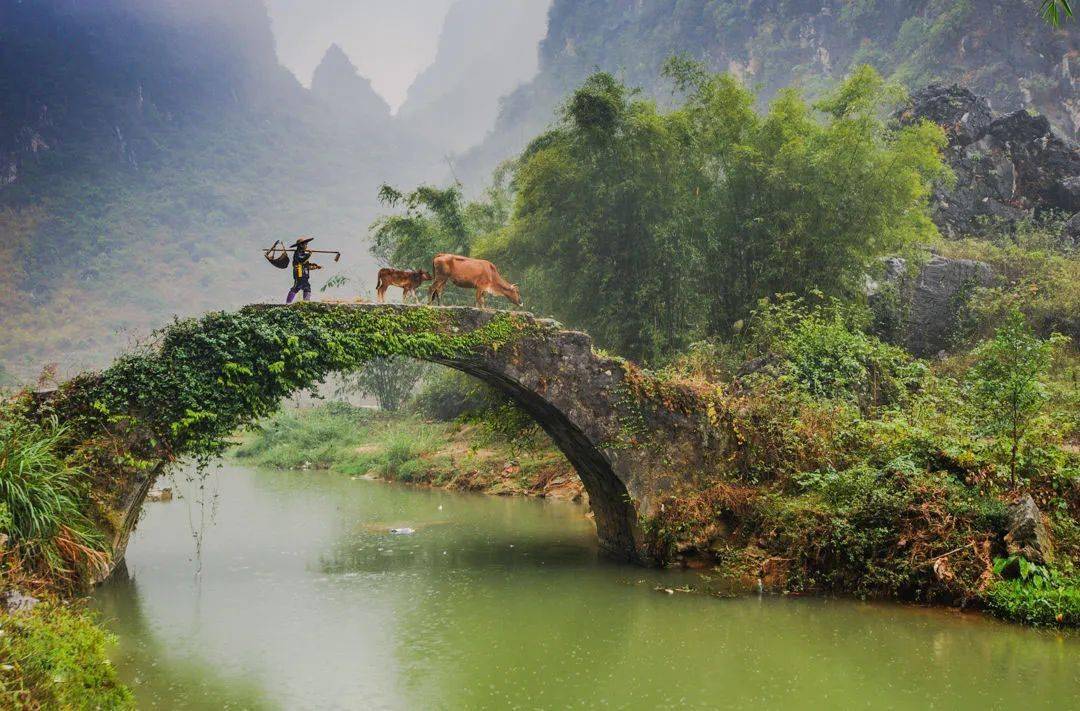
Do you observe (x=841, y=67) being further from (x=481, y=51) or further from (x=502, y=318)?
(x=481, y=51)

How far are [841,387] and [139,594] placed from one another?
33.5ft

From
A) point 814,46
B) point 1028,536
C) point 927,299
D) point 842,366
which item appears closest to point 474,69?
point 814,46

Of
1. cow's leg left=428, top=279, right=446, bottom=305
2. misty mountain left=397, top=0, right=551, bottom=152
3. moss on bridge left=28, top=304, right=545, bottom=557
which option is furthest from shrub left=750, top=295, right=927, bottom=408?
misty mountain left=397, top=0, right=551, bottom=152

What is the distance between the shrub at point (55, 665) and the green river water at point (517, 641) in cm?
87

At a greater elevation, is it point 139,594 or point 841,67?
point 841,67

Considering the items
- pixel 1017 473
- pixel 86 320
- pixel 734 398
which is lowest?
pixel 1017 473

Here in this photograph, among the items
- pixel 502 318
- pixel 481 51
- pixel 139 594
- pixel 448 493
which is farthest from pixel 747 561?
pixel 481 51

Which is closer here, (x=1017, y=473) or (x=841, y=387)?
(x=1017, y=473)

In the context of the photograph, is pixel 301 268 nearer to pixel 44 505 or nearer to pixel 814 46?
pixel 44 505

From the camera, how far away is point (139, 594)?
9.83 meters

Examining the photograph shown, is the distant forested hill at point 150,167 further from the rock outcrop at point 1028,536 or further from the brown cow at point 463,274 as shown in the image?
the rock outcrop at point 1028,536

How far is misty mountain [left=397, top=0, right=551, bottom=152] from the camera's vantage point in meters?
113

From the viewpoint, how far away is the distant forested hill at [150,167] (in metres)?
56.6

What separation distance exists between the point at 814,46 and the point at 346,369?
1779 inches
